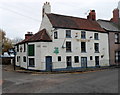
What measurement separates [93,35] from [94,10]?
7.32m

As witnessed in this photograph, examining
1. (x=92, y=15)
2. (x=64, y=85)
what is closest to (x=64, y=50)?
(x=64, y=85)

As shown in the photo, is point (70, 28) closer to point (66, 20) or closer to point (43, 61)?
point (66, 20)

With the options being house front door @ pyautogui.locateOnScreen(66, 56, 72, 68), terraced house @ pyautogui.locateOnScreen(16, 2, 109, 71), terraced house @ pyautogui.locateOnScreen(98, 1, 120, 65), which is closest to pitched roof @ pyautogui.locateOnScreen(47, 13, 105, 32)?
terraced house @ pyautogui.locateOnScreen(16, 2, 109, 71)

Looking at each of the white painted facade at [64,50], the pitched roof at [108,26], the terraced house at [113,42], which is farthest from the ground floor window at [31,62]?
the pitched roof at [108,26]

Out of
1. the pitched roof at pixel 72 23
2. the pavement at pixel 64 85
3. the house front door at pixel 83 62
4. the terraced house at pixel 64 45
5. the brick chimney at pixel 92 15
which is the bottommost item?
the pavement at pixel 64 85

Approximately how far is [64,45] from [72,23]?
5035 mm

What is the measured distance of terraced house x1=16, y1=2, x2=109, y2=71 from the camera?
20.6 m

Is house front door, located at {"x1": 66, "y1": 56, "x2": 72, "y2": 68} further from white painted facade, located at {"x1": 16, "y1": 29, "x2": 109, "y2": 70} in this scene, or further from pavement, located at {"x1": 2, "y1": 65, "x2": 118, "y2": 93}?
pavement, located at {"x1": 2, "y1": 65, "x2": 118, "y2": 93}

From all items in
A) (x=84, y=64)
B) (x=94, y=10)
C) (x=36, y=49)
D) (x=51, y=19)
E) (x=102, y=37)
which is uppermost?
(x=94, y=10)

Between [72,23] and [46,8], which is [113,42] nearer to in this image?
[72,23]

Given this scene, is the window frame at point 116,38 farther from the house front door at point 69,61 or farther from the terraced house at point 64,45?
the house front door at point 69,61

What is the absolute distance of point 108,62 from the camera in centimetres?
2580

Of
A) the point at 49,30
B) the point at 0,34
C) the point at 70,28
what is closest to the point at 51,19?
the point at 49,30

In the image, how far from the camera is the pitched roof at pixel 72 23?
→ 22.4 metres
